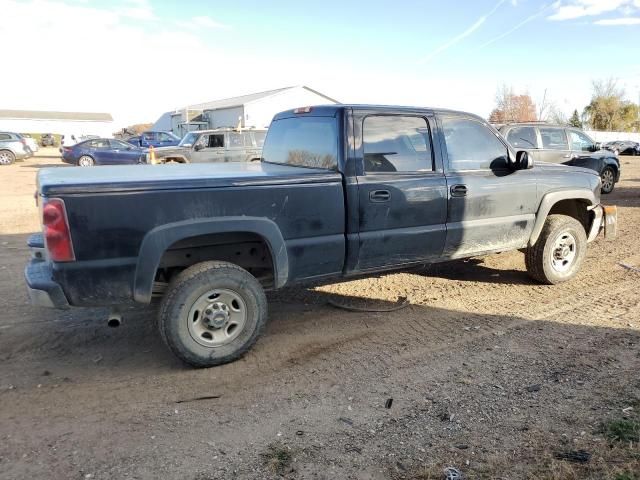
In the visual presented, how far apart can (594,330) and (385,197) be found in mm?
2249

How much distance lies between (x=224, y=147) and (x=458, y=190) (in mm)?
11343

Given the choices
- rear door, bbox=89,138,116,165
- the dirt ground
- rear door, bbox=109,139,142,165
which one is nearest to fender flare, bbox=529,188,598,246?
the dirt ground

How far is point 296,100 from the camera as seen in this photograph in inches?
1799

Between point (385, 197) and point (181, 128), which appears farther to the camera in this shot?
point (181, 128)

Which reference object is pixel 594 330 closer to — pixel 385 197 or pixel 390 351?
pixel 390 351

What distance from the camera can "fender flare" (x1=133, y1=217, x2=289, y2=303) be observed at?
3506mm

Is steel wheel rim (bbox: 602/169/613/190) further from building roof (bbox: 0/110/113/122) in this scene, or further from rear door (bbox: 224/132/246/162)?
building roof (bbox: 0/110/113/122)

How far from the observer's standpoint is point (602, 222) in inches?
241

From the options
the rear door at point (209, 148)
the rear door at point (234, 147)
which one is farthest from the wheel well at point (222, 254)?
the rear door at point (209, 148)

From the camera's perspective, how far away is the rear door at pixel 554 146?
35.6 ft

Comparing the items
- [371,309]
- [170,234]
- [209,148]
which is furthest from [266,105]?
[170,234]

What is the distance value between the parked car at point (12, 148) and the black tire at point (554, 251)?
27.3 m

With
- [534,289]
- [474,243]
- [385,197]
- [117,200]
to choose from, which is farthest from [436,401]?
[534,289]

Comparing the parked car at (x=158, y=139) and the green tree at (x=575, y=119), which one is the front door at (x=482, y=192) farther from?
the green tree at (x=575, y=119)
